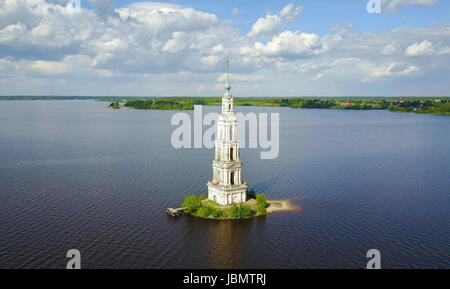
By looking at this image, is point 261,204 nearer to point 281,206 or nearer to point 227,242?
point 281,206

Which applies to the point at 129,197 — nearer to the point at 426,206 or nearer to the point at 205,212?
the point at 205,212

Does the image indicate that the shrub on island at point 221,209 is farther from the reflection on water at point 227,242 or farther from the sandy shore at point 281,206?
the sandy shore at point 281,206

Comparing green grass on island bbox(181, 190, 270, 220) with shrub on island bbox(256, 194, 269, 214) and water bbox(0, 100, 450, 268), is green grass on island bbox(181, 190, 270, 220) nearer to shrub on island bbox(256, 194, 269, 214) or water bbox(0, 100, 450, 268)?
shrub on island bbox(256, 194, 269, 214)

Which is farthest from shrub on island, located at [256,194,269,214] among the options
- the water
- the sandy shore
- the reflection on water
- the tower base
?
the reflection on water

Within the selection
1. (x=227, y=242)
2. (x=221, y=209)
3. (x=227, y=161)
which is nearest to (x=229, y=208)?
(x=221, y=209)

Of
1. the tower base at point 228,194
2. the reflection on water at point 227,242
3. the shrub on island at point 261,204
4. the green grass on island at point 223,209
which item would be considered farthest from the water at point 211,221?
the tower base at point 228,194
